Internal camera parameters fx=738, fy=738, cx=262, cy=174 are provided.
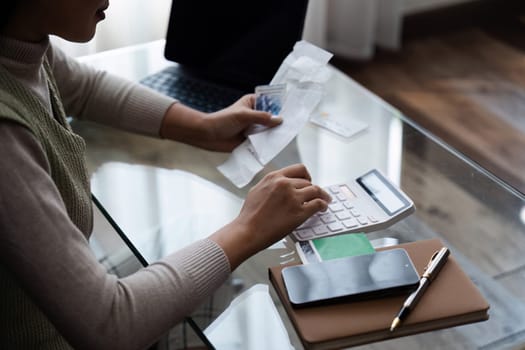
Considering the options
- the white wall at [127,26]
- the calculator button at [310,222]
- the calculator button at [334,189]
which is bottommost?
the white wall at [127,26]

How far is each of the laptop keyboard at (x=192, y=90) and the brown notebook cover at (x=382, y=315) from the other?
539mm

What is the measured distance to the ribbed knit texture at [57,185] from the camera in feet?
3.06

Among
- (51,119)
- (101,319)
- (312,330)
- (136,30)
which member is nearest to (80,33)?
(51,119)

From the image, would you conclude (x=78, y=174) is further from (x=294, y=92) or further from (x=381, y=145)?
(x=381, y=145)

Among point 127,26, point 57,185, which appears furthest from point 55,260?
point 127,26

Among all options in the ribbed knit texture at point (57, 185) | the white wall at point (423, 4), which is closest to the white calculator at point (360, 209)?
the ribbed knit texture at point (57, 185)

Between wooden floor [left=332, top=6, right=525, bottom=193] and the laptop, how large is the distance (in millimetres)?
1149

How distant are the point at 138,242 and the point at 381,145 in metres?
0.49

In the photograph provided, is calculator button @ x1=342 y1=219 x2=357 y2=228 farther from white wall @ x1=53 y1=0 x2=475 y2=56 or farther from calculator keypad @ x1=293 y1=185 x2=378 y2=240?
white wall @ x1=53 y1=0 x2=475 y2=56

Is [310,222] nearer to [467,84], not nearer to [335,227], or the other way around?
[335,227]

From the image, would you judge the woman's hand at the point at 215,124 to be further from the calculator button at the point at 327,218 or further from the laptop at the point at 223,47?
the calculator button at the point at 327,218

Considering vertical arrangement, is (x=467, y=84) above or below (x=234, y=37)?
below

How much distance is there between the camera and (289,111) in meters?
1.32

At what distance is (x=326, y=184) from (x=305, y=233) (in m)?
0.18
